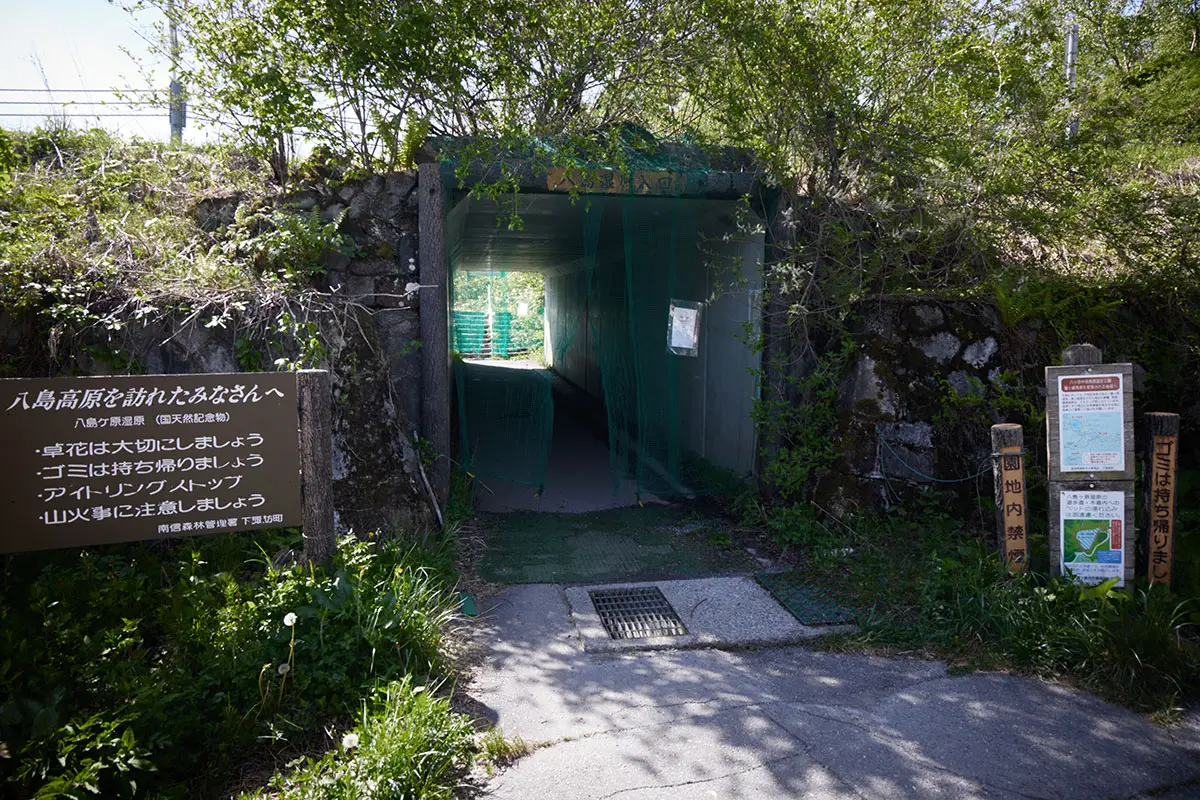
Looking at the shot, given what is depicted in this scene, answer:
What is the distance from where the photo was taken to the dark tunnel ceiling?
7016 mm

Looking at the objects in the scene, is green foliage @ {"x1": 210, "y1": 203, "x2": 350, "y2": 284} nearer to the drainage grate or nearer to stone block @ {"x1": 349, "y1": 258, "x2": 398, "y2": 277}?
stone block @ {"x1": 349, "y1": 258, "x2": 398, "y2": 277}

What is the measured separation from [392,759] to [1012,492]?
3738 millimetres

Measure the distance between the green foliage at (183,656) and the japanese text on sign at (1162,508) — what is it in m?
4.11

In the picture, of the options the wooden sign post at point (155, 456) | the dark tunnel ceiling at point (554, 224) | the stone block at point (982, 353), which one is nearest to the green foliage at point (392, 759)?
the wooden sign post at point (155, 456)

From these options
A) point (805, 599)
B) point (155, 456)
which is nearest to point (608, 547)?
point (805, 599)

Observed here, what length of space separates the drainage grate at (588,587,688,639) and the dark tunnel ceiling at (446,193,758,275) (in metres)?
2.95

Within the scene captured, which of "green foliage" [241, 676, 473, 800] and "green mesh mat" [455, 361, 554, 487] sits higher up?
"green mesh mat" [455, 361, 554, 487]

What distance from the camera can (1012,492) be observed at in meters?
4.46

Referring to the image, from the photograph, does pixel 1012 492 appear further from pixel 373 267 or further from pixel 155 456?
pixel 373 267

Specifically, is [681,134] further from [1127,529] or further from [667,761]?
[667,761]

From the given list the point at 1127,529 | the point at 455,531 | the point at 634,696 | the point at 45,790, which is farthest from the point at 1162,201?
the point at 45,790

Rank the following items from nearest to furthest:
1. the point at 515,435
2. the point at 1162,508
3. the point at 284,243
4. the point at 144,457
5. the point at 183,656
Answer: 1. the point at 144,457
2. the point at 183,656
3. the point at 1162,508
4. the point at 284,243
5. the point at 515,435

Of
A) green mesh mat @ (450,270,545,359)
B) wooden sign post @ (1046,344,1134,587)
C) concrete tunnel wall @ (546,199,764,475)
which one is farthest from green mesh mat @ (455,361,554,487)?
green mesh mat @ (450,270,545,359)

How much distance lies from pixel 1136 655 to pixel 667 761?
249 cm
